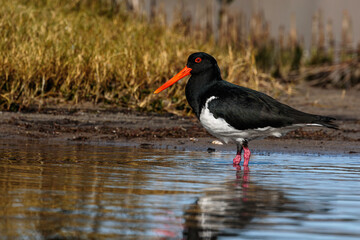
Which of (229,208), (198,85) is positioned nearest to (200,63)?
(198,85)

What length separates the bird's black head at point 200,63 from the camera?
7.97 metres

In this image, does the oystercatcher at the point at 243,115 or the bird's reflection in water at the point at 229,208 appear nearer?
the bird's reflection in water at the point at 229,208

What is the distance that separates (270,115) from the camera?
24.1ft

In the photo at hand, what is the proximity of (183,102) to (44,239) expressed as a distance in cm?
798

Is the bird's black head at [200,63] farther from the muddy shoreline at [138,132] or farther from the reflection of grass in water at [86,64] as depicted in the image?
the reflection of grass in water at [86,64]

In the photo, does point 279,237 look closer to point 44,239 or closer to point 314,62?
point 44,239

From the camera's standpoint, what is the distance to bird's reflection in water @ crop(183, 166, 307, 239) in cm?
402

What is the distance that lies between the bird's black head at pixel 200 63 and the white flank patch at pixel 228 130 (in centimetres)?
61

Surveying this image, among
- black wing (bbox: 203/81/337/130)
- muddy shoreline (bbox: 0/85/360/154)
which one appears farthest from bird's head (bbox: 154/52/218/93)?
muddy shoreline (bbox: 0/85/360/154)

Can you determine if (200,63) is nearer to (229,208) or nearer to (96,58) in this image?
(229,208)

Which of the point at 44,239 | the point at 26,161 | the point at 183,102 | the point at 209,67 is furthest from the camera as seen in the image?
the point at 183,102

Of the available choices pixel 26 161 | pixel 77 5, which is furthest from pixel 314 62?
pixel 26 161

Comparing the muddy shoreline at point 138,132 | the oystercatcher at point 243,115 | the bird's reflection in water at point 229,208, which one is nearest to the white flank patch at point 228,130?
the oystercatcher at point 243,115

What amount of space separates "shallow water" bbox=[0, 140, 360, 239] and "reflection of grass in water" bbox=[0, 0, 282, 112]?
332 centimetres
